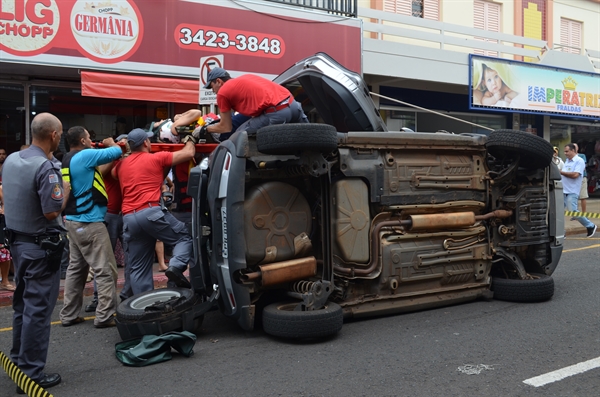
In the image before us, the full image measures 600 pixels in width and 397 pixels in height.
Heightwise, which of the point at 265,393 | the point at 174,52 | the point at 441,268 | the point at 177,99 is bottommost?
the point at 265,393

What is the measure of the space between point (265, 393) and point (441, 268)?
8.60 ft

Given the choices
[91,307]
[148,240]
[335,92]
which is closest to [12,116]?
[91,307]

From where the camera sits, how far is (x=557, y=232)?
6898 mm

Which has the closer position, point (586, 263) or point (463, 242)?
point (463, 242)

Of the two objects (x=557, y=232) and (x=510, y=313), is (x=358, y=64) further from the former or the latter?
(x=510, y=313)

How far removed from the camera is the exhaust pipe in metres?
5.21

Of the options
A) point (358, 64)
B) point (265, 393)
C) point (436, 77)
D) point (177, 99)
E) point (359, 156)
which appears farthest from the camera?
point (436, 77)

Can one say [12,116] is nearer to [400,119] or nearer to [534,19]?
[400,119]

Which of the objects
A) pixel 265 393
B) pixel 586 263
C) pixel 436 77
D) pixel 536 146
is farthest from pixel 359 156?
pixel 436 77

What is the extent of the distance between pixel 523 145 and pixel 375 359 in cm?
276

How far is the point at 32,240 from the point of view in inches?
174

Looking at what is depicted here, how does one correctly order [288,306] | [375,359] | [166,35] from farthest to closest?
[166,35] → [288,306] → [375,359]

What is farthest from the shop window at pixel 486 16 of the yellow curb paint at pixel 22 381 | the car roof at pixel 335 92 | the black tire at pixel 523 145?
the yellow curb paint at pixel 22 381

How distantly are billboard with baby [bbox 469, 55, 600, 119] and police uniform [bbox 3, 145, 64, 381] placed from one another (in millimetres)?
13231
